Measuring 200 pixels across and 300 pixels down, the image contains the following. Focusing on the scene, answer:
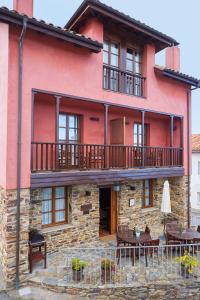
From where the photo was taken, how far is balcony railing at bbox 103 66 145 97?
33.8 ft

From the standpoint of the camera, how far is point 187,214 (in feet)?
42.4

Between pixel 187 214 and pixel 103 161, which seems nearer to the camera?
pixel 103 161

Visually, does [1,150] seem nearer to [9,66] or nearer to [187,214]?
[9,66]

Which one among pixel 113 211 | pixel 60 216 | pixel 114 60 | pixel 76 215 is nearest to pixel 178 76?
pixel 114 60

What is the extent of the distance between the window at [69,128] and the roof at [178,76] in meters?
4.95

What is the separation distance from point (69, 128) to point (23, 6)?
5.01 metres

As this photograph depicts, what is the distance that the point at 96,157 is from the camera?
33.1 feet

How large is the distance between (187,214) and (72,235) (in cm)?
691

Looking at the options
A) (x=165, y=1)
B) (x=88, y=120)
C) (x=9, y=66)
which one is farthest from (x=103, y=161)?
(x=165, y=1)

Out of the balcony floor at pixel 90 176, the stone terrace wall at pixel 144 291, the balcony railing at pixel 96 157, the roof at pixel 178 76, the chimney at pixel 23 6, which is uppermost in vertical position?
the chimney at pixel 23 6

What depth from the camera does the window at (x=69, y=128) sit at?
33.3 ft

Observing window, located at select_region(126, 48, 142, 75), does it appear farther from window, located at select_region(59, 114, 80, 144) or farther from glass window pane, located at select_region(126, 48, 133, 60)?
window, located at select_region(59, 114, 80, 144)

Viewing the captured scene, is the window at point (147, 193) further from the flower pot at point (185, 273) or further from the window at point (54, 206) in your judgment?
the flower pot at point (185, 273)

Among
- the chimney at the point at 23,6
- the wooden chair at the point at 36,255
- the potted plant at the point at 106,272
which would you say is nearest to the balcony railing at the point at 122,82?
the chimney at the point at 23,6
